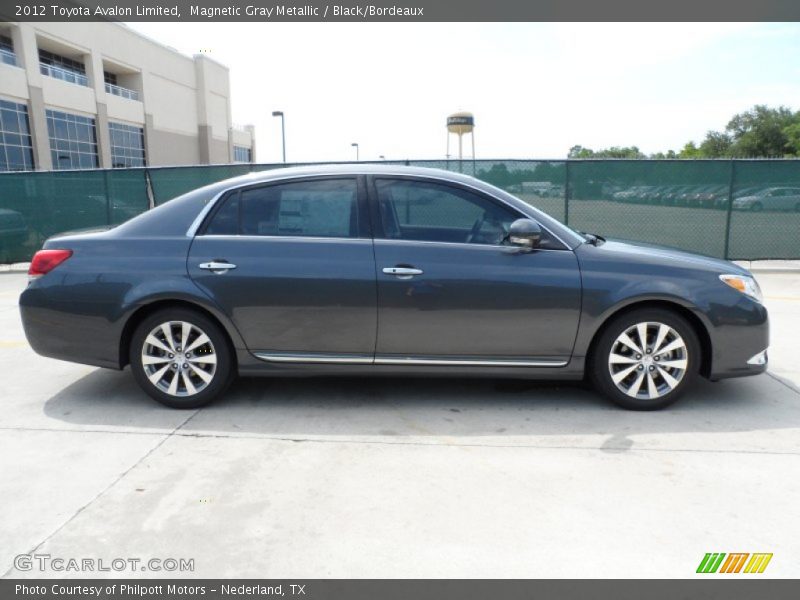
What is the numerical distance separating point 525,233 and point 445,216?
1.98 feet

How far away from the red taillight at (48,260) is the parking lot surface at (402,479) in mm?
986

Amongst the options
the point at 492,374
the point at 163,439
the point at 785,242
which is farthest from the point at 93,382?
the point at 785,242

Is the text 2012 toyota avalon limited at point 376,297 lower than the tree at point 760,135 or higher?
lower

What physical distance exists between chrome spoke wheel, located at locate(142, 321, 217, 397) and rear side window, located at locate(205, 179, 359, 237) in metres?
0.72

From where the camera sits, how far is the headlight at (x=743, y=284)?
4.24m

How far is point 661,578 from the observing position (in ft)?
8.20

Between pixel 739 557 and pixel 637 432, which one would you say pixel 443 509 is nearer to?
pixel 739 557

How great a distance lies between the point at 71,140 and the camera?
133 ft

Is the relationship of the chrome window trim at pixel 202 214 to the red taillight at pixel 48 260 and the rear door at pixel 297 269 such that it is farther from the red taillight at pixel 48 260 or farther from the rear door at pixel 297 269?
the red taillight at pixel 48 260

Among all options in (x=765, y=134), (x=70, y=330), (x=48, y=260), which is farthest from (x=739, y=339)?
(x=765, y=134)

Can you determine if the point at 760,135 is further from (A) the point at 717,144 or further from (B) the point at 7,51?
(B) the point at 7,51

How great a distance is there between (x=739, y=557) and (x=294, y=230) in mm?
3192

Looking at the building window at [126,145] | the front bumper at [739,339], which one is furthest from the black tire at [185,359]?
the building window at [126,145]

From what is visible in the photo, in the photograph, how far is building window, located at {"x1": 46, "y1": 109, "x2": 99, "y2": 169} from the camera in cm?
3881
